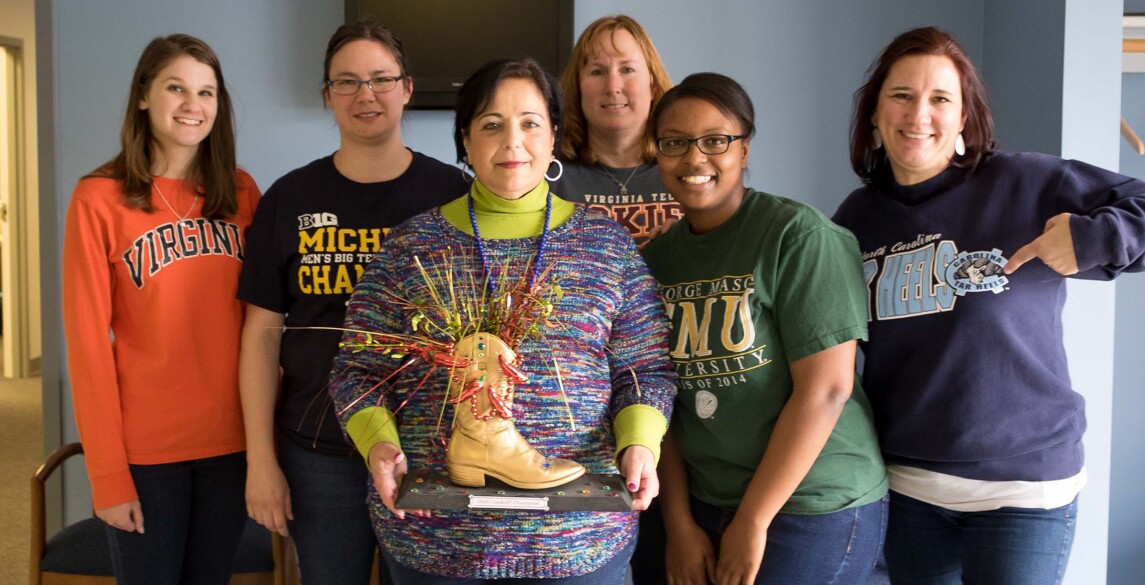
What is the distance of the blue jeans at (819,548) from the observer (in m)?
1.66

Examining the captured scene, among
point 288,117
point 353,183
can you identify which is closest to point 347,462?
point 353,183

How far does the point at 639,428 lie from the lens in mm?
1496

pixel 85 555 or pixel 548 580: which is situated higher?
pixel 548 580

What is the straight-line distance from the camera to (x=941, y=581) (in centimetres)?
181

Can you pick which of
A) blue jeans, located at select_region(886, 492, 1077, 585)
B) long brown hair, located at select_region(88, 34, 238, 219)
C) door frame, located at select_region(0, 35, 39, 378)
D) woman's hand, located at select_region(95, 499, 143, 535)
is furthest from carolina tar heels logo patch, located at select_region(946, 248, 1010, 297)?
door frame, located at select_region(0, 35, 39, 378)

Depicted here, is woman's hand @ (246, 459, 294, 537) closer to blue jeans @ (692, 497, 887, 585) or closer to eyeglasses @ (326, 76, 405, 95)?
eyeglasses @ (326, 76, 405, 95)

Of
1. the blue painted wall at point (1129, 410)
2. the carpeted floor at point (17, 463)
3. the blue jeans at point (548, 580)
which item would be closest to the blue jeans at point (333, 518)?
the blue jeans at point (548, 580)

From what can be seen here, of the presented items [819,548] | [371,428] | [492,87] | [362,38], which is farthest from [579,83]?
[819,548]

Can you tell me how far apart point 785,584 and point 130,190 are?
165 centimetres

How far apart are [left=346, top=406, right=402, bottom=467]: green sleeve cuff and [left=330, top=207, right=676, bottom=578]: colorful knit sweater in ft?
0.07

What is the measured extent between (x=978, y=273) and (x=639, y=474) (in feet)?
2.62

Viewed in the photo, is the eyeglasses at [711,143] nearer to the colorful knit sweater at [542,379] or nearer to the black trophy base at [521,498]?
the colorful knit sweater at [542,379]

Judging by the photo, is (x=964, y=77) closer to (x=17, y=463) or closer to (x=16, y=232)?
(x=17, y=463)

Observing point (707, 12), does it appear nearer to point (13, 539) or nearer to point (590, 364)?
point (590, 364)
